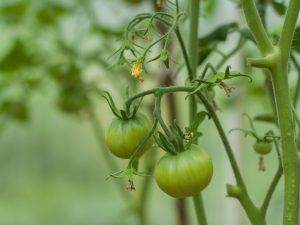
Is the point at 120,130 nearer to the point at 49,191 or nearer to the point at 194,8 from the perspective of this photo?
the point at 194,8

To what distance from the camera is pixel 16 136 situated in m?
2.90

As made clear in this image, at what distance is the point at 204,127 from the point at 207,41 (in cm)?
187

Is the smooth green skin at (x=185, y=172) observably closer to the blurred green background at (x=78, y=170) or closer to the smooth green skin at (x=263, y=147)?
the smooth green skin at (x=263, y=147)

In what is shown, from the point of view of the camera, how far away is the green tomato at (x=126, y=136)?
59 centimetres

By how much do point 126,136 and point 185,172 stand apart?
0.24ft

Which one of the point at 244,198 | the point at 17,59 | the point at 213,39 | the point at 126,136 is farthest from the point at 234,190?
the point at 17,59

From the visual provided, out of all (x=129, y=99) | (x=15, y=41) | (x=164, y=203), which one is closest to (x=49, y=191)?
(x=164, y=203)

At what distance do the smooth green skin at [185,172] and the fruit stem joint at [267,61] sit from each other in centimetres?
10

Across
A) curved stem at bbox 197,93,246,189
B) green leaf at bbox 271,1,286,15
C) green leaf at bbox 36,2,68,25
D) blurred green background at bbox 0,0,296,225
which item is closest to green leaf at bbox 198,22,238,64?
green leaf at bbox 271,1,286,15

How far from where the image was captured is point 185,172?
550mm

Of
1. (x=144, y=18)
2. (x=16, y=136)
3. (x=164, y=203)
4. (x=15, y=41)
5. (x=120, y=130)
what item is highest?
(x=16, y=136)

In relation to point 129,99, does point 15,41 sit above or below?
above

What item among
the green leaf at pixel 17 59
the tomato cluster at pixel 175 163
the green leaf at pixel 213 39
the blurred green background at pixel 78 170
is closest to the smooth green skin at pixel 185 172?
the tomato cluster at pixel 175 163

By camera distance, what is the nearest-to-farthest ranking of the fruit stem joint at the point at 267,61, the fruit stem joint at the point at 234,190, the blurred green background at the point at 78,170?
the fruit stem joint at the point at 267,61 < the fruit stem joint at the point at 234,190 < the blurred green background at the point at 78,170
